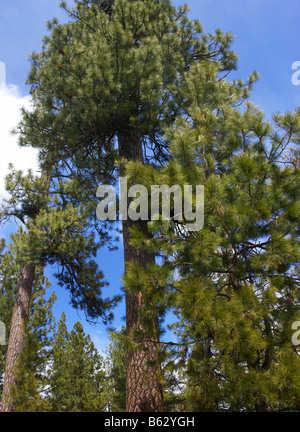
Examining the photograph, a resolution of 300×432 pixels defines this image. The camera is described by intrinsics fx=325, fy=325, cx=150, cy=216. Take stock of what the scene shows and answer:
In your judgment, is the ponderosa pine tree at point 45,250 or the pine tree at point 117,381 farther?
the pine tree at point 117,381

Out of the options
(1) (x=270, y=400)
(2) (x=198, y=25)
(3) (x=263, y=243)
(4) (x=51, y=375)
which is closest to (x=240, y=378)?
(1) (x=270, y=400)

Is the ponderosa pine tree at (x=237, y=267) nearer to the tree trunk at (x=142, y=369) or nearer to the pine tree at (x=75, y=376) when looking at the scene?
the tree trunk at (x=142, y=369)

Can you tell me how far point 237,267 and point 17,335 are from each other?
20.2 ft

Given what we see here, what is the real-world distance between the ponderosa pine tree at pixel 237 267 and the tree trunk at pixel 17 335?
521 cm

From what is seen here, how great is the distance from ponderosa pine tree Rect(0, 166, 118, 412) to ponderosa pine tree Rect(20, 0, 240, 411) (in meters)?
1.25

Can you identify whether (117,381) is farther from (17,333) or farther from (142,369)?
(142,369)

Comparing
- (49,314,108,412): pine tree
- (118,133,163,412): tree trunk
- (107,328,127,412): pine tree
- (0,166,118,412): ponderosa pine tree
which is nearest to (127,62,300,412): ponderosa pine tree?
(118,133,163,412): tree trunk

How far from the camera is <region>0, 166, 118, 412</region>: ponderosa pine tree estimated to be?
697 cm

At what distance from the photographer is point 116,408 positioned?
1195 centimetres

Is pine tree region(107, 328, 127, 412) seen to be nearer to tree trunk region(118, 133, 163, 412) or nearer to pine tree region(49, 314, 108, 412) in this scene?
pine tree region(49, 314, 108, 412)

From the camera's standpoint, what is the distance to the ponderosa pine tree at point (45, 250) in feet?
22.9

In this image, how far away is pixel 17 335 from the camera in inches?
297

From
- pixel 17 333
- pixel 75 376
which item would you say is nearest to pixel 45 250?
pixel 17 333

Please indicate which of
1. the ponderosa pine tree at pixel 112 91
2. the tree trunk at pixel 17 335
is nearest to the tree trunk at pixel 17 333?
the tree trunk at pixel 17 335
